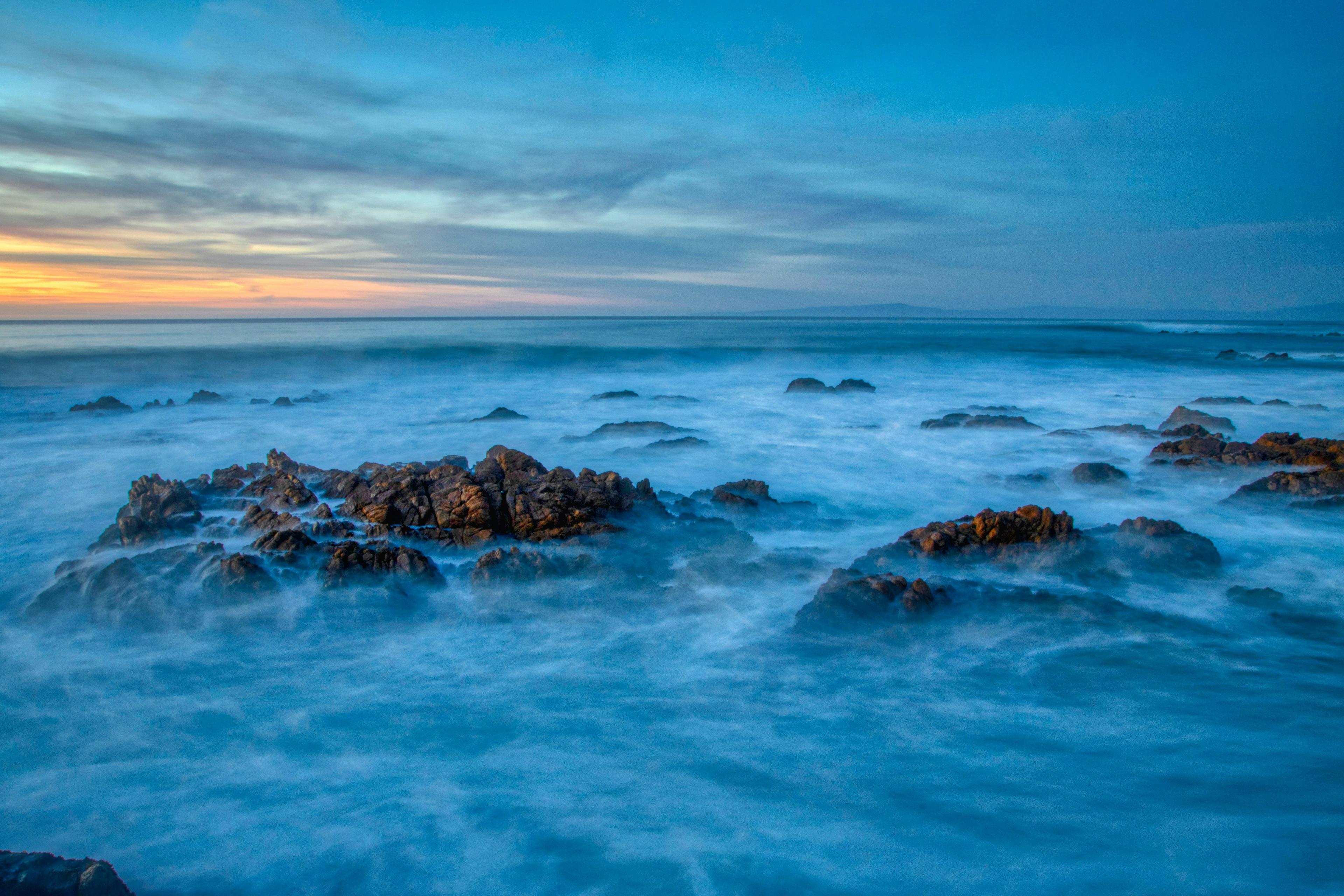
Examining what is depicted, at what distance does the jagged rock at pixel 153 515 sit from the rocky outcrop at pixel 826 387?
17.0m

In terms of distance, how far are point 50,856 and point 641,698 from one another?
302 cm

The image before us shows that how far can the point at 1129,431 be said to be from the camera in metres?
12.7

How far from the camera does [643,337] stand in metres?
60.9

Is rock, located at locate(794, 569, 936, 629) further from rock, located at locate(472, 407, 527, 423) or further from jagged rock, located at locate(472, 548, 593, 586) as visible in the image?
rock, located at locate(472, 407, 527, 423)

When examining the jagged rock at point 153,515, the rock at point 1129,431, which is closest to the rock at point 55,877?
the jagged rock at point 153,515

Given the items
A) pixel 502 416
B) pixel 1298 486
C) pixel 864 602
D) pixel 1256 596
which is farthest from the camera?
pixel 502 416

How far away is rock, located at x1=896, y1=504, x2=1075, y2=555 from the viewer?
6.48 m

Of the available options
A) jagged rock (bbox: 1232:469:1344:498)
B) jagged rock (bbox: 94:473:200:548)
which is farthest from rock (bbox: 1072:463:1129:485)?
jagged rock (bbox: 94:473:200:548)

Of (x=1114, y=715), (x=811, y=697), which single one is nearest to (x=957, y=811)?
(x=811, y=697)

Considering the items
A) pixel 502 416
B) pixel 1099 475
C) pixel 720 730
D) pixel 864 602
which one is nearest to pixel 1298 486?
pixel 1099 475

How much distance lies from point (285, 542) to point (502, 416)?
979 cm

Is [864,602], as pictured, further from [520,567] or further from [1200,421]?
[1200,421]

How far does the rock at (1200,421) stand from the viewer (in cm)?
1330

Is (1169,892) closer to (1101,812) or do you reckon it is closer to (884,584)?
(1101,812)
